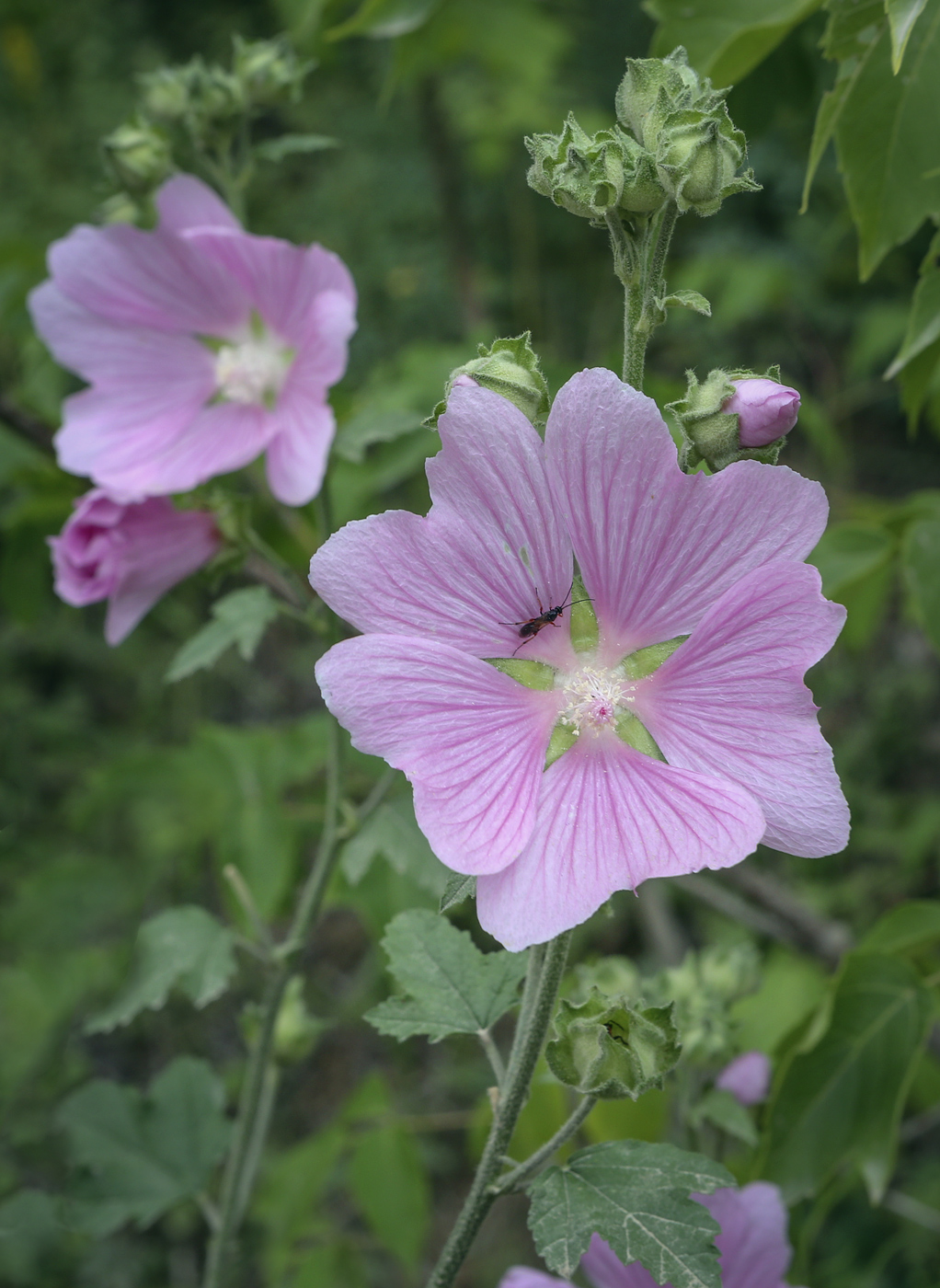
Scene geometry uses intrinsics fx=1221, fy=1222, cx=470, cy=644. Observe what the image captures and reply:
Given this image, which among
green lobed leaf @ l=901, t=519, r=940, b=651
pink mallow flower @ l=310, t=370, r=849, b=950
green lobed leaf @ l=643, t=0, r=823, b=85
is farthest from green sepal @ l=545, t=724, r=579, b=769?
Answer: green lobed leaf @ l=643, t=0, r=823, b=85

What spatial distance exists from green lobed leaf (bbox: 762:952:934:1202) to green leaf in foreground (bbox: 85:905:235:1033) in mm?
622

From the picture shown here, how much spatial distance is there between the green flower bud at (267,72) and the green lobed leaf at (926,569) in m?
0.98

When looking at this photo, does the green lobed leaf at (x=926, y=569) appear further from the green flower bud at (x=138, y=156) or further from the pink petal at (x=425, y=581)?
the green flower bud at (x=138, y=156)

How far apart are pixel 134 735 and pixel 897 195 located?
8.51 feet

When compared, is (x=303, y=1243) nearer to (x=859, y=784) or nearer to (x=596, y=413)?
(x=859, y=784)

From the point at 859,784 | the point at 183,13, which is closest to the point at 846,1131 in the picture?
the point at 859,784

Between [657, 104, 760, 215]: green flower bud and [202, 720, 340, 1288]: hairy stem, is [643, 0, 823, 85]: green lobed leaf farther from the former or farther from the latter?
[202, 720, 340, 1288]: hairy stem

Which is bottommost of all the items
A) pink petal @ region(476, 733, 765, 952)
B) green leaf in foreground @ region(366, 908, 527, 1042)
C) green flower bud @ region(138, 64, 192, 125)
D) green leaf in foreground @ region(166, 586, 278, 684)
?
green leaf in foreground @ region(366, 908, 527, 1042)

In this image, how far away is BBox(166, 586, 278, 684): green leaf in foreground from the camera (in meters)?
1.36

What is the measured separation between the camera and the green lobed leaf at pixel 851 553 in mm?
1593

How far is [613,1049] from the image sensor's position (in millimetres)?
855

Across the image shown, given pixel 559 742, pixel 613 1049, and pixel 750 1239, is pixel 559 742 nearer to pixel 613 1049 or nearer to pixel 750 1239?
pixel 613 1049

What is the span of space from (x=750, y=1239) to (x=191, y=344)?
Result: 1.32 meters

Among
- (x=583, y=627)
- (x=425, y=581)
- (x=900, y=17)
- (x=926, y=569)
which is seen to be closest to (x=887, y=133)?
(x=900, y=17)
